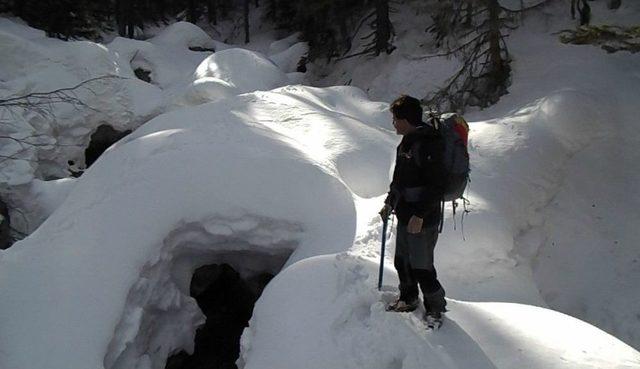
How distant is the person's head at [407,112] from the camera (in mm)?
3297

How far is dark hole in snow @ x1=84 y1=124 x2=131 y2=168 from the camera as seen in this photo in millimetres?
12539

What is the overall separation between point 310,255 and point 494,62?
8.72 m

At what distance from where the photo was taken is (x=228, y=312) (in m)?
7.44

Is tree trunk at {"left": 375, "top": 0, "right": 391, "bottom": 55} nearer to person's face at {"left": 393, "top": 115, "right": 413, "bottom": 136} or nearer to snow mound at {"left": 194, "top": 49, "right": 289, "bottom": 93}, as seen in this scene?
snow mound at {"left": 194, "top": 49, "right": 289, "bottom": 93}

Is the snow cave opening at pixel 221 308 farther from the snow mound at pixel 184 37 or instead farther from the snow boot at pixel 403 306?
the snow mound at pixel 184 37

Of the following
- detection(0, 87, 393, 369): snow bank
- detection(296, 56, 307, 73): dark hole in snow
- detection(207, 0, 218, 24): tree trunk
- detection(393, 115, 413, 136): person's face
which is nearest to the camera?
A: detection(393, 115, 413, 136): person's face

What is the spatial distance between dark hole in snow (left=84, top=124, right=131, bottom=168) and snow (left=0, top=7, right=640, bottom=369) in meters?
1.63

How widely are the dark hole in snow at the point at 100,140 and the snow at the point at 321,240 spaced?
5.35 feet

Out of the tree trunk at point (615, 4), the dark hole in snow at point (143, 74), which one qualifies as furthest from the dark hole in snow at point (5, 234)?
the tree trunk at point (615, 4)

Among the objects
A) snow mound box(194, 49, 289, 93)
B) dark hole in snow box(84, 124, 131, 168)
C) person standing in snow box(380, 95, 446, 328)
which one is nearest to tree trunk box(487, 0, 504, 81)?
snow mound box(194, 49, 289, 93)

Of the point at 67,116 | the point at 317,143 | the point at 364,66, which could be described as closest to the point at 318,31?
the point at 364,66

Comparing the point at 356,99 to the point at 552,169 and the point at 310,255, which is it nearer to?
the point at 552,169

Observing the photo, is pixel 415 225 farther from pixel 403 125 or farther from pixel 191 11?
pixel 191 11

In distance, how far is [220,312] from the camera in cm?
743
